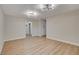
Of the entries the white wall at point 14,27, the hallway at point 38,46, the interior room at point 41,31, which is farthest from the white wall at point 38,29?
the white wall at point 14,27

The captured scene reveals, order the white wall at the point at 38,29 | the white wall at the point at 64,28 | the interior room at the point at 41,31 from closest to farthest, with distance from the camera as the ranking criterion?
the interior room at the point at 41,31 → the white wall at the point at 64,28 → the white wall at the point at 38,29

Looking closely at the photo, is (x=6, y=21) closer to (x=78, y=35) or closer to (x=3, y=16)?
(x=3, y=16)

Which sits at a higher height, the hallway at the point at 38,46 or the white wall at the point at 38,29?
the white wall at the point at 38,29

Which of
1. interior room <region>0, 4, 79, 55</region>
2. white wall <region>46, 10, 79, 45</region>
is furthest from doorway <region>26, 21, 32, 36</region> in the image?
white wall <region>46, 10, 79, 45</region>

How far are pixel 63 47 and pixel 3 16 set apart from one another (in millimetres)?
1238

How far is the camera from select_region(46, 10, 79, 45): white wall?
1783 mm

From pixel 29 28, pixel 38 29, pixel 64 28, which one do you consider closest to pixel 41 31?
pixel 38 29

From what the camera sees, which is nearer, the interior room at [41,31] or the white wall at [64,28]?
the interior room at [41,31]

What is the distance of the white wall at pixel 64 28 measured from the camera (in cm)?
178

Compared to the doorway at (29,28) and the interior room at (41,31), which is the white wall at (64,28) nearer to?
the interior room at (41,31)

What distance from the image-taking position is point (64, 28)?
1863 millimetres

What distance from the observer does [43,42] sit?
193 centimetres

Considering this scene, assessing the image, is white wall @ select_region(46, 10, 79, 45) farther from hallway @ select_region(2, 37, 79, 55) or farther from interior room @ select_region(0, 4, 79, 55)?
hallway @ select_region(2, 37, 79, 55)

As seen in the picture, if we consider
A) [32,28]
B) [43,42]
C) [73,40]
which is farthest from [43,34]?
[73,40]
